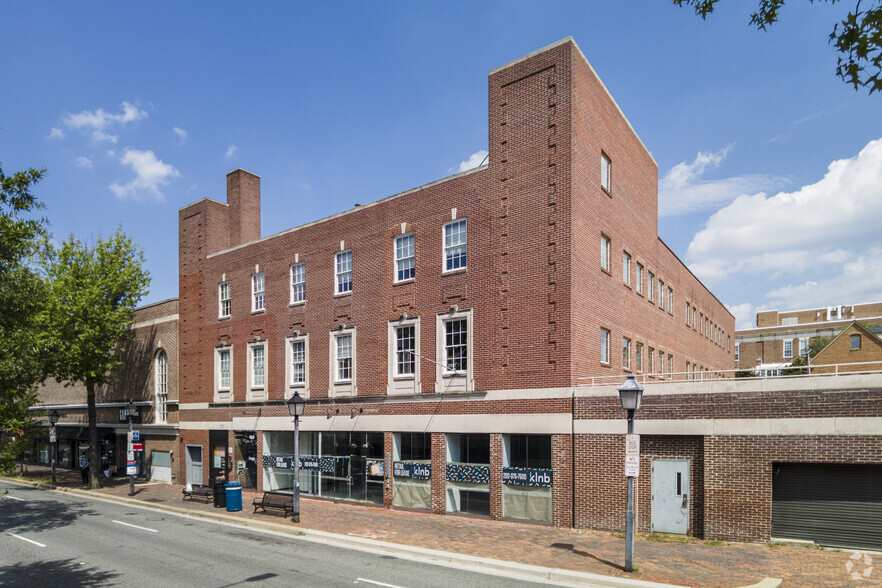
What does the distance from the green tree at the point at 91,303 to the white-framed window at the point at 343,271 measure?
14.2 metres

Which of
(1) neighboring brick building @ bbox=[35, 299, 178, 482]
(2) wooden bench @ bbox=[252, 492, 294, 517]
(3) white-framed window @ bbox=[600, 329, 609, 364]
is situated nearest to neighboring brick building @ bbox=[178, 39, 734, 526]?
(3) white-framed window @ bbox=[600, 329, 609, 364]

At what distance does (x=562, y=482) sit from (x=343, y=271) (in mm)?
13593

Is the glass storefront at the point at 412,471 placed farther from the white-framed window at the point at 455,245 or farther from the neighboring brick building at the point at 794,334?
the neighboring brick building at the point at 794,334

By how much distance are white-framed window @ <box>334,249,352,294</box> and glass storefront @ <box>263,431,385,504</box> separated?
6421 mm

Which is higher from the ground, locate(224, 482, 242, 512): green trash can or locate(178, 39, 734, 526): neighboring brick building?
locate(178, 39, 734, 526): neighboring brick building

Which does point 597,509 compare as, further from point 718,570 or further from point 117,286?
point 117,286

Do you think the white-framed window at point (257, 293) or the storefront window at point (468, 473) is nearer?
the storefront window at point (468, 473)

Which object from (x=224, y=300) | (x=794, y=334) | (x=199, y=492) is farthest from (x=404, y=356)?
(x=794, y=334)

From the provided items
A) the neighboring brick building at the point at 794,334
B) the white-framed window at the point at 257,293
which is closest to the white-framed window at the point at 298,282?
the white-framed window at the point at 257,293

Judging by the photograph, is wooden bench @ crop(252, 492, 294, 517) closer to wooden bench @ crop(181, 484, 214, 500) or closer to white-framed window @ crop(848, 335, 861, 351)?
wooden bench @ crop(181, 484, 214, 500)

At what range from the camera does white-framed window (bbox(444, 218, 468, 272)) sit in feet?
75.4

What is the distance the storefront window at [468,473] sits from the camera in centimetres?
2112

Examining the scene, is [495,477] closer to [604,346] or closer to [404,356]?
[404,356]

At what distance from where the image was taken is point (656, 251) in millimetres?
→ 30656
